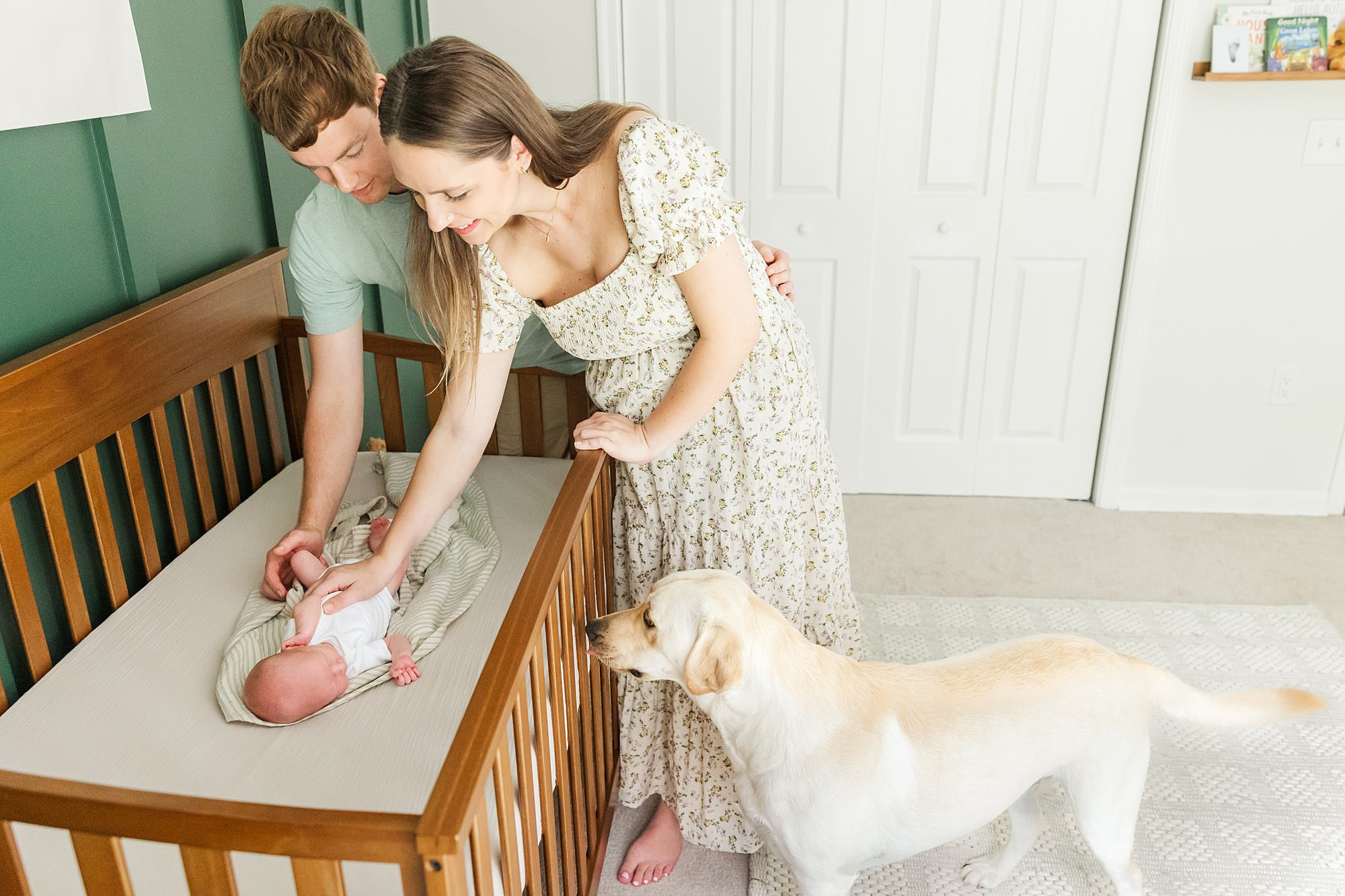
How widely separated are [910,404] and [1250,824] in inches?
60.3

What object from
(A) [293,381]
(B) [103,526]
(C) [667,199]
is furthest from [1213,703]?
(A) [293,381]

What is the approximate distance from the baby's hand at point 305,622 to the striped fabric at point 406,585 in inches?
2.5

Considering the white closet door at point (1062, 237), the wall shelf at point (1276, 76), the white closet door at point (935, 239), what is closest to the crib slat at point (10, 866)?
the white closet door at point (935, 239)

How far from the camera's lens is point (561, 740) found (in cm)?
125

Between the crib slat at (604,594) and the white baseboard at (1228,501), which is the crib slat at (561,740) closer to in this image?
the crib slat at (604,594)

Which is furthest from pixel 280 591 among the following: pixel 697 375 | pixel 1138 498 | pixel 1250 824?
pixel 1138 498

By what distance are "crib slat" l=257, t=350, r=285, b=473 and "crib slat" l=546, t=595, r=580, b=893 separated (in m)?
0.97

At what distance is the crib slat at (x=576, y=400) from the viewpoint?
72.2 inches

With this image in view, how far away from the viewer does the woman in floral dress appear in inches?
44.2

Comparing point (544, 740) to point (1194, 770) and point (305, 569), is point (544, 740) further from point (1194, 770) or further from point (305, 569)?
point (1194, 770)

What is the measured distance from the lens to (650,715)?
5.33 feet

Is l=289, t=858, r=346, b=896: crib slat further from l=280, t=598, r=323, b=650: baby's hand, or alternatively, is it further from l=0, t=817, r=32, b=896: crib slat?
l=280, t=598, r=323, b=650: baby's hand

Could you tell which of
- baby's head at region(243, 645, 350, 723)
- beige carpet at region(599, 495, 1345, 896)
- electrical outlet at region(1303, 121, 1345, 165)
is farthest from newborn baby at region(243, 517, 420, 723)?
electrical outlet at region(1303, 121, 1345, 165)

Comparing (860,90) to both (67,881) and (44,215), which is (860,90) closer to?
(44,215)
